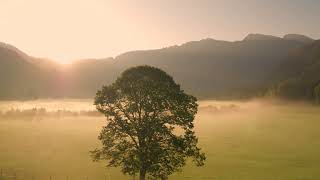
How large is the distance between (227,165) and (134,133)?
7608cm

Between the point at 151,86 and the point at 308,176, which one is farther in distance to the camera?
the point at 308,176

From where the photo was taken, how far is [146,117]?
66438 millimetres

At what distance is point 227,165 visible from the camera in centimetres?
13750

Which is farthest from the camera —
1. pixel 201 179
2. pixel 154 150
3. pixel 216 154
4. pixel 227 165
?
pixel 216 154

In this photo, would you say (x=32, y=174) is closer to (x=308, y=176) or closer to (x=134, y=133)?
(x=134, y=133)

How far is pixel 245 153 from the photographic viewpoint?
17500cm

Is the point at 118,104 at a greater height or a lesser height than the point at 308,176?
greater

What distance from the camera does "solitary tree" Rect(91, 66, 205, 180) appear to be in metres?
66.2

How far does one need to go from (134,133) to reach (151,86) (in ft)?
23.6

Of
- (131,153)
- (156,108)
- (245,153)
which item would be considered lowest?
(245,153)

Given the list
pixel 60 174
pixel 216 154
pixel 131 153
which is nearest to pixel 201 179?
pixel 60 174

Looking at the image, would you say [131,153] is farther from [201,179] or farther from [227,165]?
[227,165]

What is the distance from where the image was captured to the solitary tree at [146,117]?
2608 inches

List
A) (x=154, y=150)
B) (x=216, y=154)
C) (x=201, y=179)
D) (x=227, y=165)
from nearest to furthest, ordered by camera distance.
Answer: (x=154, y=150), (x=201, y=179), (x=227, y=165), (x=216, y=154)
